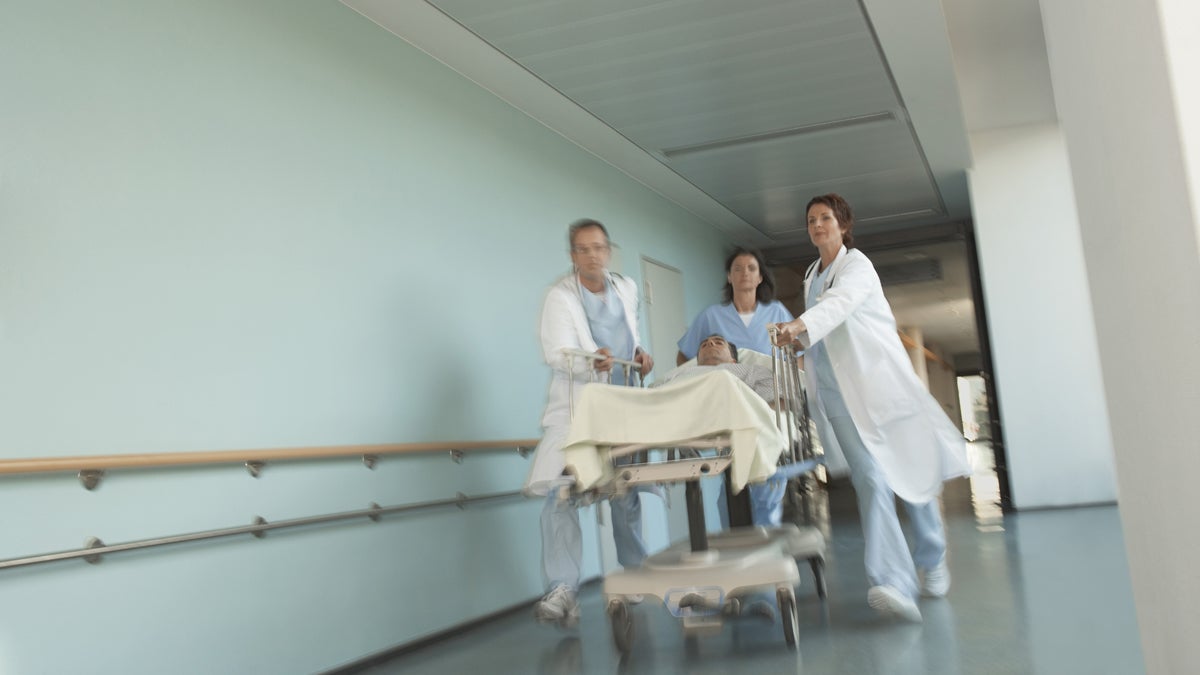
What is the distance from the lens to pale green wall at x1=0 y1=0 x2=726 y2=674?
2826 mm

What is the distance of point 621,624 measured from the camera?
3707 millimetres

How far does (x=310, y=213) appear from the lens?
3.99 m

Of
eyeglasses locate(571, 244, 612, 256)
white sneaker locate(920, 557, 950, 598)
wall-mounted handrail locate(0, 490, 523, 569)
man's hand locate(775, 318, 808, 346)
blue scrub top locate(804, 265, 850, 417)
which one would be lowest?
white sneaker locate(920, 557, 950, 598)

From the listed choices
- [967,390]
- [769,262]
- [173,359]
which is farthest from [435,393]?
[967,390]

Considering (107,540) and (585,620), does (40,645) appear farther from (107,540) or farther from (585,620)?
(585,620)

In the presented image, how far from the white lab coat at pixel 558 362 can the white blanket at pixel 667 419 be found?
0.80 meters

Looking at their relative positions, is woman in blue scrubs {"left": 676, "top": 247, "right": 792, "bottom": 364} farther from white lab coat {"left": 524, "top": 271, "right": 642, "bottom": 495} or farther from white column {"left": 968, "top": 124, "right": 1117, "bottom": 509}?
white column {"left": 968, "top": 124, "right": 1117, "bottom": 509}

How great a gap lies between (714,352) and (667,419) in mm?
1495

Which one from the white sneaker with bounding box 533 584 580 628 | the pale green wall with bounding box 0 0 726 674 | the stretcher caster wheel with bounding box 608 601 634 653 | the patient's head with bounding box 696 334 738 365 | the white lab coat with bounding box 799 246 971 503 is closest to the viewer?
the pale green wall with bounding box 0 0 726 674

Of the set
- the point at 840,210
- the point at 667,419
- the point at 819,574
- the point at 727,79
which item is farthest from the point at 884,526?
the point at 727,79

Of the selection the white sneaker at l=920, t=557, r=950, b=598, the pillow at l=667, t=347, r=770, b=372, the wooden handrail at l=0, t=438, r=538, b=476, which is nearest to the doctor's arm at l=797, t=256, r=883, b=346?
the pillow at l=667, t=347, r=770, b=372

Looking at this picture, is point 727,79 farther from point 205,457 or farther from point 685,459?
point 205,457

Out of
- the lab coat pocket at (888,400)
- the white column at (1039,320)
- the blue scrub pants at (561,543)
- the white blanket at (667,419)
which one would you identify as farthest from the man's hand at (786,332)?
the white column at (1039,320)

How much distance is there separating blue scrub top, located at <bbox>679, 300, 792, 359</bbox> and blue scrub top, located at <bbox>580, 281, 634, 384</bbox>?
0.67 m
